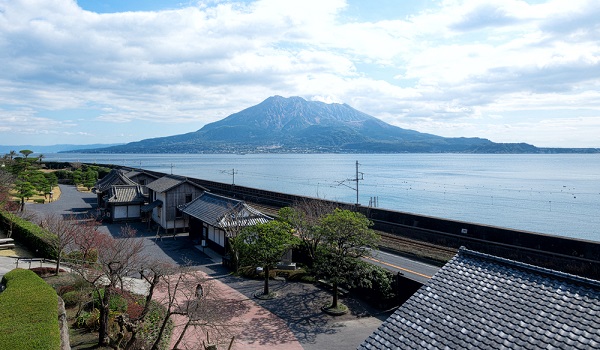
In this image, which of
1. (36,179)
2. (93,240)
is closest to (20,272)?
(93,240)

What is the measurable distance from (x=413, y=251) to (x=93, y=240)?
18593mm

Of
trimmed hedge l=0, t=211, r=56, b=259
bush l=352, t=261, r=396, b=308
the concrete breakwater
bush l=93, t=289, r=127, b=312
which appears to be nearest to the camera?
bush l=93, t=289, r=127, b=312

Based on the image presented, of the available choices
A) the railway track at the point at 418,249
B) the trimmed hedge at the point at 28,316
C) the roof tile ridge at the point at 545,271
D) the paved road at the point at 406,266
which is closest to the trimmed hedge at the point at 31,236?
the trimmed hedge at the point at 28,316

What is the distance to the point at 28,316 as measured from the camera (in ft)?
38.1

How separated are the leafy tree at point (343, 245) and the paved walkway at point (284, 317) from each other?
4.35 ft

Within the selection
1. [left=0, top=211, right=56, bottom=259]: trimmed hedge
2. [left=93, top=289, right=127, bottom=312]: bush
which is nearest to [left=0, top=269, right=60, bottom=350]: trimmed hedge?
[left=93, top=289, right=127, bottom=312]: bush

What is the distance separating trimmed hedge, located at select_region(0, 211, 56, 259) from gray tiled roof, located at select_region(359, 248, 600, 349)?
20.5 m

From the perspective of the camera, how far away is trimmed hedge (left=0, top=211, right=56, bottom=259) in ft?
74.2

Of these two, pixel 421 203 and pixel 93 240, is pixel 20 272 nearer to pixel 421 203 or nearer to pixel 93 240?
pixel 93 240

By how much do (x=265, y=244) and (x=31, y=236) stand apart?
15.1 metres

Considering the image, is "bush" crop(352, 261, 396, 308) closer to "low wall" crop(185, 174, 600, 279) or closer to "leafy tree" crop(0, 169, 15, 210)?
"low wall" crop(185, 174, 600, 279)

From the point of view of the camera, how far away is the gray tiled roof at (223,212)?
25.3 meters

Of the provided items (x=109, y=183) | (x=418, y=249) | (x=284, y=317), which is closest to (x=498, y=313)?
(x=284, y=317)

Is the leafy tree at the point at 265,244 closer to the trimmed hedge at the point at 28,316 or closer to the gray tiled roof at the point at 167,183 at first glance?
the trimmed hedge at the point at 28,316
